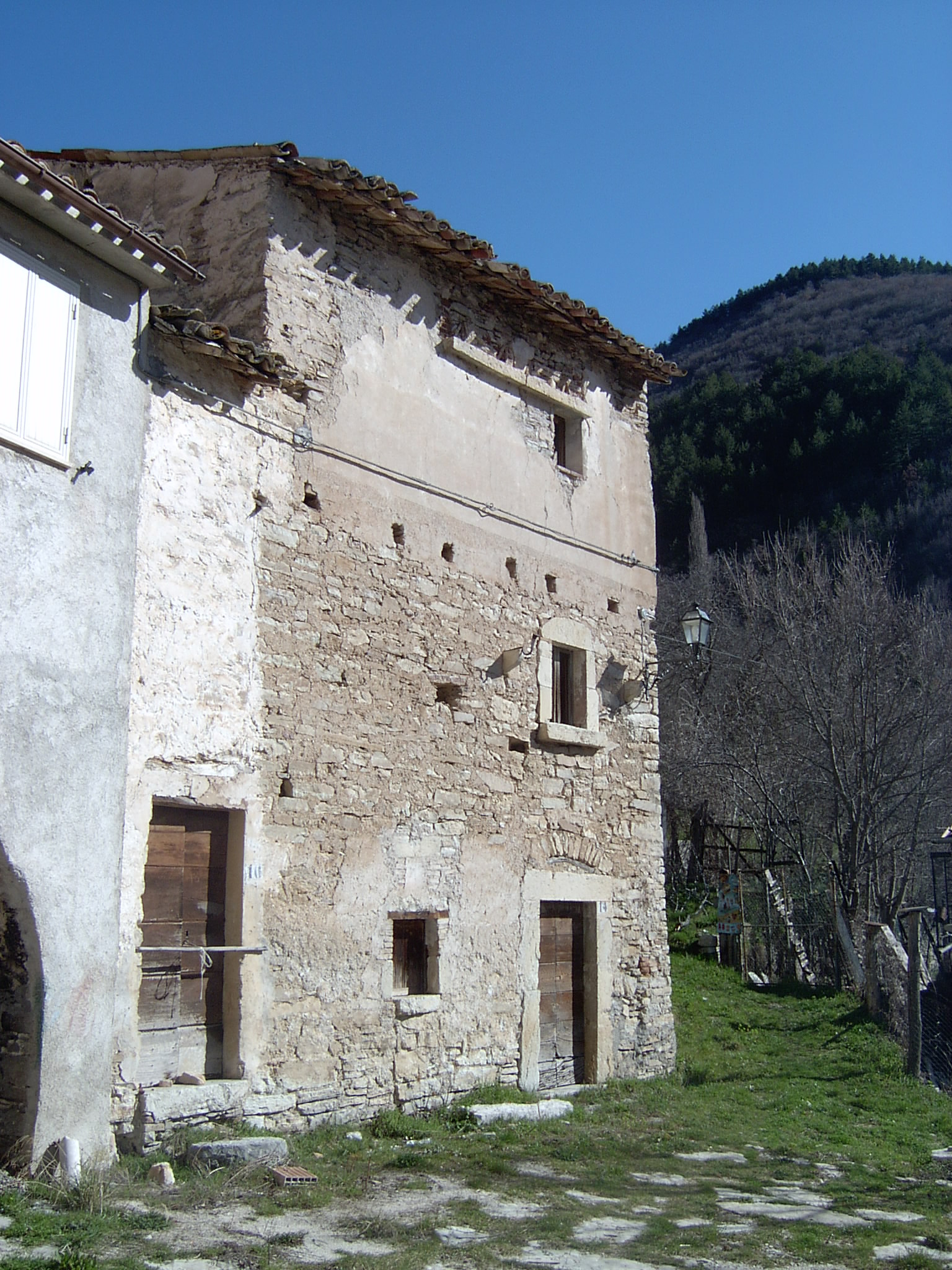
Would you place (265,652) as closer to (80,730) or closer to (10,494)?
(80,730)

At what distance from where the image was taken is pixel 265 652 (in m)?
8.48

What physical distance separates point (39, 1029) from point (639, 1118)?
17.5 ft

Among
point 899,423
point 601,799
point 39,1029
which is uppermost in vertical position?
point 899,423

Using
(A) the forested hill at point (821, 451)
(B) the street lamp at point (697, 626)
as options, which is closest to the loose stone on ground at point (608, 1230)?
(B) the street lamp at point (697, 626)

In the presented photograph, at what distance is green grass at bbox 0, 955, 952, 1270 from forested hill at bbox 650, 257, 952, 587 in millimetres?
24410

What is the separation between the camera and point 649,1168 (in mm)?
7918

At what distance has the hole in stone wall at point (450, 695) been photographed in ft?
33.0

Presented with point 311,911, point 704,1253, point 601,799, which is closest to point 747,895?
point 601,799

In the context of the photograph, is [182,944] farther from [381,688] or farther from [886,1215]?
[886,1215]

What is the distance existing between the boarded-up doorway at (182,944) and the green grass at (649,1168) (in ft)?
2.33

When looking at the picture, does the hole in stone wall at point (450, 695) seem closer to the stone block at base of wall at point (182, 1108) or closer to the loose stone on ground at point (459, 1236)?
the stone block at base of wall at point (182, 1108)

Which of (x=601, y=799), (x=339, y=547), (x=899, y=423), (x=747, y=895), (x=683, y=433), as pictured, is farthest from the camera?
(x=683, y=433)

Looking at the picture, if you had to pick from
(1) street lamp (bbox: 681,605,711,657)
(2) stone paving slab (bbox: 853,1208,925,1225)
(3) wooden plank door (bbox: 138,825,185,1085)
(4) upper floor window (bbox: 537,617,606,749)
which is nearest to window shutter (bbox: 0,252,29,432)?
(3) wooden plank door (bbox: 138,825,185,1085)

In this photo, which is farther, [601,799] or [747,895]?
[747,895]
